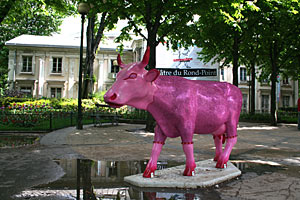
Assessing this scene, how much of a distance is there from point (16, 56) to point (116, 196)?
122ft

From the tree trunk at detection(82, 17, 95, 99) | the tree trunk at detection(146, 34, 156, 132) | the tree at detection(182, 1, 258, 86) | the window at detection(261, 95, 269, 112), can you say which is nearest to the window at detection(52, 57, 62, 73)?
the tree trunk at detection(82, 17, 95, 99)

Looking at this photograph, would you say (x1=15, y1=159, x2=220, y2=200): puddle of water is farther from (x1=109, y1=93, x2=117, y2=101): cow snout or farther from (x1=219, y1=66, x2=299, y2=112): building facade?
(x1=219, y1=66, x2=299, y2=112): building facade

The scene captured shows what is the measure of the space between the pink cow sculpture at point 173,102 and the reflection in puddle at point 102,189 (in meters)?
0.60

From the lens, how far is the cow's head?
378cm

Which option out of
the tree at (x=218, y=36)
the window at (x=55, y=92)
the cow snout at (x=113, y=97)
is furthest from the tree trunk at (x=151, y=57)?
the window at (x=55, y=92)

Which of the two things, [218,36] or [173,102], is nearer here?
[173,102]

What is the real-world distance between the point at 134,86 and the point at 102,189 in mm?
1714

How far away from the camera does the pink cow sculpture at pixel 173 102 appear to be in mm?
3922

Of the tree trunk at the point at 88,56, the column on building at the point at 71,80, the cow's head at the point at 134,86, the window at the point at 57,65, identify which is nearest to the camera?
the cow's head at the point at 134,86

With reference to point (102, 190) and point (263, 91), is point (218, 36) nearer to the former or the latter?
point (102, 190)

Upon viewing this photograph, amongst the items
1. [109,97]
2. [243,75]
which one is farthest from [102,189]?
[243,75]

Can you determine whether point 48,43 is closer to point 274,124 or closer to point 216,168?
point 274,124

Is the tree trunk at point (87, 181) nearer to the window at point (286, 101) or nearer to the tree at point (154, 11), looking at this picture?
the tree at point (154, 11)

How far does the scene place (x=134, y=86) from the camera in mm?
3926
